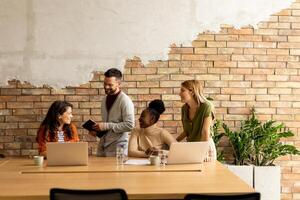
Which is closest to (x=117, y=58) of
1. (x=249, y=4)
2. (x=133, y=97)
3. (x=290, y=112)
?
(x=133, y=97)

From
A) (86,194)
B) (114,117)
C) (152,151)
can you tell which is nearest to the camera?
(86,194)

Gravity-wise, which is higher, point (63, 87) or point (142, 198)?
point (63, 87)

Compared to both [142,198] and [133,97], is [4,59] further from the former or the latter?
[142,198]

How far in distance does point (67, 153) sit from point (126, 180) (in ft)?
2.52

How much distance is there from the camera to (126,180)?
137 inches

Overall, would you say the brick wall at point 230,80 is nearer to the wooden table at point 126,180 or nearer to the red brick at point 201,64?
the red brick at point 201,64

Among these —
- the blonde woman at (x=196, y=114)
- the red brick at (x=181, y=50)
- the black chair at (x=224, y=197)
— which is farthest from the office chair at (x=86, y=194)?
the red brick at (x=181, y=50)

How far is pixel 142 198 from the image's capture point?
304 centimetres

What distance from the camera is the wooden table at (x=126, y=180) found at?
3.08 m

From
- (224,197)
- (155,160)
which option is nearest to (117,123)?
(155,160)

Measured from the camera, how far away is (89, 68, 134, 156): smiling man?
511 cm

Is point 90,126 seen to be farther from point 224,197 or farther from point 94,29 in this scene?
point 224,197

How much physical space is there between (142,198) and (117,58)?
10.4ft

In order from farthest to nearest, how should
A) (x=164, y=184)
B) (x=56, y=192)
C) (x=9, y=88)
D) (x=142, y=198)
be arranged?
(x=9, y=88)
(x=164, y=184)
(x=142, y=198)
(x=56, y=192)
